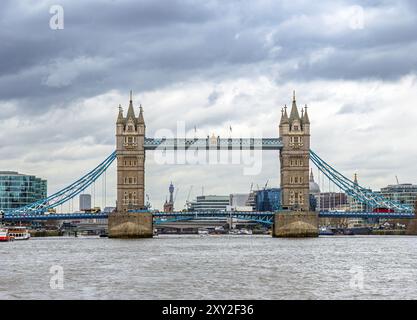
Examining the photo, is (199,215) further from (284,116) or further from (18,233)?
(18,233)

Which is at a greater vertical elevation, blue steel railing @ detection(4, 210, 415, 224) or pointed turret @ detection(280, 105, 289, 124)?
pointed turret @ detection(280, 105, 289, 124)

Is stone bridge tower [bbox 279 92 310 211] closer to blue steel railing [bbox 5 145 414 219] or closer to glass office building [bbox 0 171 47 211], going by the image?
blue steel railing [bbox 5 145 414 219]

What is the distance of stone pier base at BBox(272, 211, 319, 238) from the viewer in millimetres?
116250

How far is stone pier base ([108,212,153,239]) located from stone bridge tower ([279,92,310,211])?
18.8 m

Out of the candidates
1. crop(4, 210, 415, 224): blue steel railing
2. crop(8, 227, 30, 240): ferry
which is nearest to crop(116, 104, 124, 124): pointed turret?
crop(4, 210, 415, 224): blue steel railing

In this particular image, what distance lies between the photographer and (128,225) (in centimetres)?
11419

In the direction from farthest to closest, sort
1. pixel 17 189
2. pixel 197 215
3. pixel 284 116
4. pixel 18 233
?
pixel 17 189
pixel 18 233
pixel 284 116
pixel 197 215

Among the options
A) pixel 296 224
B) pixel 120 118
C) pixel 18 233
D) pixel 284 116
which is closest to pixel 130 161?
pixel 120 118

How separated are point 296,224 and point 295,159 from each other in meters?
9.84

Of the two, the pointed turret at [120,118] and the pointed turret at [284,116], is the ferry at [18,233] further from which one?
the pointed turret at [284,116]

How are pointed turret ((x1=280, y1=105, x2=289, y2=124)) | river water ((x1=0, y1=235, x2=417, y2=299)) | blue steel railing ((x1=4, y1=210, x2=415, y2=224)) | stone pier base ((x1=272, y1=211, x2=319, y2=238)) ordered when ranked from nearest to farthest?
river water ((x1=0, y1=235, x2=417, y2=299))
stone pier base ((x1=272, y1=211, x2=319, y2=238))
blue steel railing ((x1=4, y1=210, x2=415, y2=224))
pointed turret ((x1=280, y1=105, x2=289, y2=124))

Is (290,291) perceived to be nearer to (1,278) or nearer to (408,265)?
(1,278)

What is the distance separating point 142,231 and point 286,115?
79.7 ft

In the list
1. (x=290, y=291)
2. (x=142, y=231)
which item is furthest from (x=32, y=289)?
(x=142, y=231)
